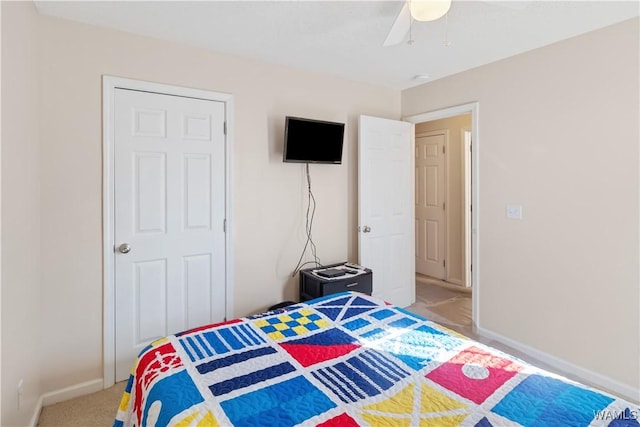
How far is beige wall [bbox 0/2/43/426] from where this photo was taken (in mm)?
1533

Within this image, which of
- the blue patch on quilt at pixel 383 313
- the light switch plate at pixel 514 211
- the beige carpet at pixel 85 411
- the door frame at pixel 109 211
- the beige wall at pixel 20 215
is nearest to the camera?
the beige wall at pixel 20 215

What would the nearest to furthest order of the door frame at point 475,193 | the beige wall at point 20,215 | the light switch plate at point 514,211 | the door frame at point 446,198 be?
the beige wall at point 20,215
the light switch plate at point 514,211
the door frame at point 475,193
the door frame at point 446,198

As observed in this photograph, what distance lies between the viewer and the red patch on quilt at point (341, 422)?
1.04 m

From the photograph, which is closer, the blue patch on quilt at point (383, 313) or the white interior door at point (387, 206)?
the blue patch on quilt at point (383, 313)

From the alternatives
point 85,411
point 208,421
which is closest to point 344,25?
point 208,421

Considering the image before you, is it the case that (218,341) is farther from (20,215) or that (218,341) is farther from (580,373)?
(580,373)

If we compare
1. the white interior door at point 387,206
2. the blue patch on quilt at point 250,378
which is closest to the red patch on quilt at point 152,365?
the blue patch on quilt at point 250,378

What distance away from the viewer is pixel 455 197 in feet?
15.7

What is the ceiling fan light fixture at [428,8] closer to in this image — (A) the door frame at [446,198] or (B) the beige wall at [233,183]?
(B) the beige wall at [233,183]

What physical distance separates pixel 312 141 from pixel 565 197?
1.98 m

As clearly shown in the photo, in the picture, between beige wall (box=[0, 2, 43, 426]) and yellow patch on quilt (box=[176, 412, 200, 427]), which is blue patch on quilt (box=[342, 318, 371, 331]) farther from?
beige wall (box=[0, 2, 43, 426])

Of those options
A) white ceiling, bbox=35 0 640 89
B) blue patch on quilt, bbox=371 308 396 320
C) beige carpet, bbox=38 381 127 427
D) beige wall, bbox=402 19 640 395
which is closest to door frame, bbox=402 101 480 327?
beige wall, bbox=402 19 640 395

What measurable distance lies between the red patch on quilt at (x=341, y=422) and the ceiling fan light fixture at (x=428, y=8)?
1.65 metres

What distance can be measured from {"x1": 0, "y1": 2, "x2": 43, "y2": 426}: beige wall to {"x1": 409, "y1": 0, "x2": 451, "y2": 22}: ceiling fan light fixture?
1802 mm
